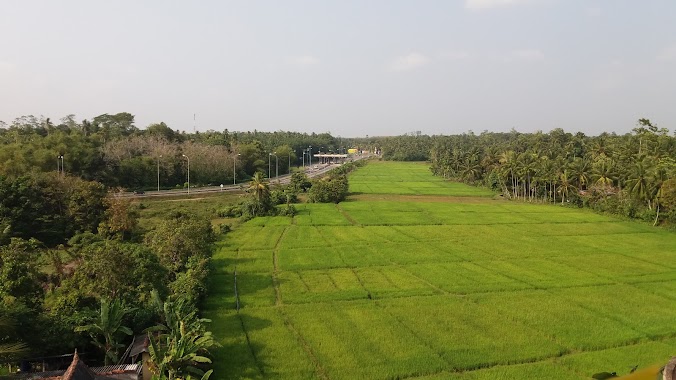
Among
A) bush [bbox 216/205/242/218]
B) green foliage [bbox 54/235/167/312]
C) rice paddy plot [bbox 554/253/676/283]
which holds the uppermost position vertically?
green foliage [bbox 54/235/167/312]

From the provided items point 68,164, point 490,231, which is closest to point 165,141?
point 68,164

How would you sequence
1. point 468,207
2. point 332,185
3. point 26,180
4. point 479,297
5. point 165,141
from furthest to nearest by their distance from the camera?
1. point 165,141
2. point 332,185
3. point 468,207
4. point 26,180
5. point 479,297

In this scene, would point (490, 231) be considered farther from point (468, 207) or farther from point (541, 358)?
point (541, 358)

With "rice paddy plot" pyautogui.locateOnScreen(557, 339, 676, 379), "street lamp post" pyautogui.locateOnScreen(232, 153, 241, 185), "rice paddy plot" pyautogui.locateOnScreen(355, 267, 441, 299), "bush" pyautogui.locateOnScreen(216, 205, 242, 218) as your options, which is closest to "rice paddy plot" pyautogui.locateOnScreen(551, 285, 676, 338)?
"rice paddy plot" pyautogui.locateOnScreen(557, 339, 676, 379)

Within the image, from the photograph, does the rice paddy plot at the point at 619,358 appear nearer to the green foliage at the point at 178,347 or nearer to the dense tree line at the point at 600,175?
the green foliage at the point at 178,347

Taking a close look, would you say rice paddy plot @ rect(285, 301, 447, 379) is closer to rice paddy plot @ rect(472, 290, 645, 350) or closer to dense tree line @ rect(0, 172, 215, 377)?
dense tree line @ rect(0, 172, 215, 377)

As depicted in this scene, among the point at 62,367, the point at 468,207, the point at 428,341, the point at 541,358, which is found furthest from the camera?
the point at 468,207
